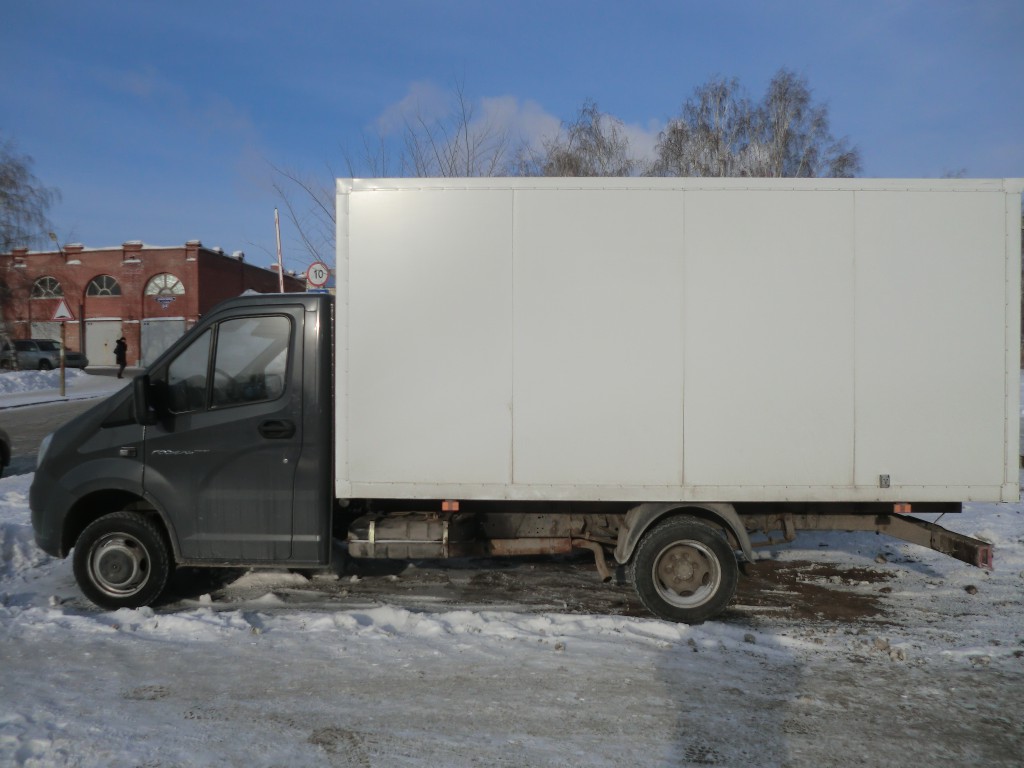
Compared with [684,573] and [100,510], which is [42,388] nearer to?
[100,510]

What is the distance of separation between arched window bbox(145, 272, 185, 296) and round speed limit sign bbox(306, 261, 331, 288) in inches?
1330

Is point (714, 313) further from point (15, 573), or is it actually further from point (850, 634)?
point (15, 573)

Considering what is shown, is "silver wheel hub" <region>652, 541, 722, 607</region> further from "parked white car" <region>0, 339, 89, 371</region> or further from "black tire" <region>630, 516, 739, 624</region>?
"parked white car" <region>0, 339, 89, 371</region>

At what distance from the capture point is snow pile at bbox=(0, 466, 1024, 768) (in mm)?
3781

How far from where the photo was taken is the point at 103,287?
144 ft

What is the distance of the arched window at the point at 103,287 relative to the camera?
143ft

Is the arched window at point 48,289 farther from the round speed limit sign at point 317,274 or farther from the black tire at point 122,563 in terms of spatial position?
the black tire at point 122,563

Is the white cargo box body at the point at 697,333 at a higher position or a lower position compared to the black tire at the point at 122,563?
higher

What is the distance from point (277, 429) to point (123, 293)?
1724 inches

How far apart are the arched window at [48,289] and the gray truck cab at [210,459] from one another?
46.0 metres

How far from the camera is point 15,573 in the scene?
646 centimetres

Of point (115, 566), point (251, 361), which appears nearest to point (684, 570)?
point (251, 361)

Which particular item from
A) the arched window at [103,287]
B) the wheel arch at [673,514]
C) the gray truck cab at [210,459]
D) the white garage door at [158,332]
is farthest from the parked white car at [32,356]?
the wheel arch at [673,514]

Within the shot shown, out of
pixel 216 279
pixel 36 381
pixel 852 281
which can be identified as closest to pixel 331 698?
pixel 852 281
